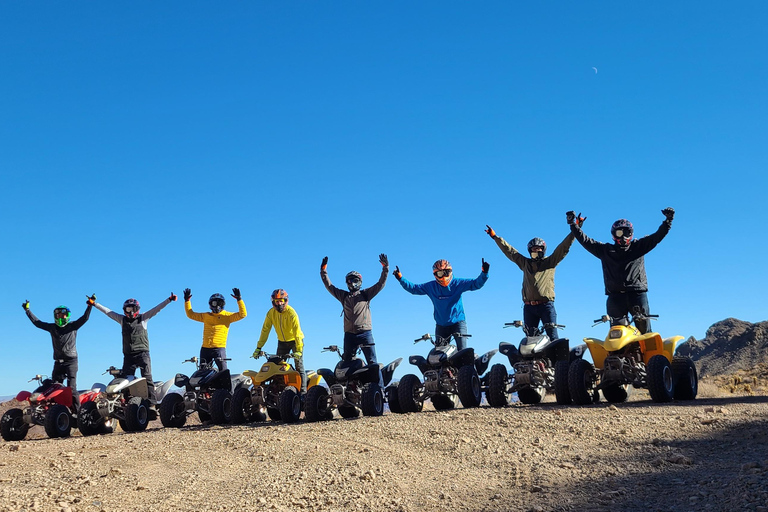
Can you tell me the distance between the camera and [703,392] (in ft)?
48.9

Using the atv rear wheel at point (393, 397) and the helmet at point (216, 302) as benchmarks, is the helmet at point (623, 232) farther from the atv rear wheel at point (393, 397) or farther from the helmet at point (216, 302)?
the helmet at point (216, 302)

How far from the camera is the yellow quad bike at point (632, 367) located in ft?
35.9

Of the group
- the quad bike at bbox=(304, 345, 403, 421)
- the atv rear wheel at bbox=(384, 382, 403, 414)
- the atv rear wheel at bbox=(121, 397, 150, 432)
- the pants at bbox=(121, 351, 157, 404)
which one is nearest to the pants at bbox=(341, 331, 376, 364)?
the quad bike at bbox=(304, 345, 403, 421)

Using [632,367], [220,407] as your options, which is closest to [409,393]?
[632,367]

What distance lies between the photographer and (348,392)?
13250 millimetres

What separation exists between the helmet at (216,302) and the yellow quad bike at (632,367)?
8.07m

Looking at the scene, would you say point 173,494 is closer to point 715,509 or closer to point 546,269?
point 715,509

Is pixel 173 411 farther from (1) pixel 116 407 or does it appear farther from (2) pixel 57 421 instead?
(2) pixel 57 421

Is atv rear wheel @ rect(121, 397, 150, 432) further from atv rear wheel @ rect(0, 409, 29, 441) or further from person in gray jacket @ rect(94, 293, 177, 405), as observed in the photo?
atv rear wheel @ rect(0, 409, 29, 441)

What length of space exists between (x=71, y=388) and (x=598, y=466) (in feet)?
39.2

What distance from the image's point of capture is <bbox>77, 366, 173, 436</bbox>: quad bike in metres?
14.1

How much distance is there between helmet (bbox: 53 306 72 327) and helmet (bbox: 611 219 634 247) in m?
12.2

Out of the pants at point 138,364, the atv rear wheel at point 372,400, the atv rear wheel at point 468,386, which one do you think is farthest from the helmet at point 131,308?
the atv rear wheel at point 468,386

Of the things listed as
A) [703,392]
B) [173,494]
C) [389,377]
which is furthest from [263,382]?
[703,392]
